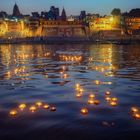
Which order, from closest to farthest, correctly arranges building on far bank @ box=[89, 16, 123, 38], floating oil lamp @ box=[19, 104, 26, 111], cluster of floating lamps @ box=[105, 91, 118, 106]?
floating oil lamp @ box=[19, 104, 26, 111], cluster of floating lamps @ box=[105, 91, 118, 106], building on far bank @ box=[89, 16, 123, 38]

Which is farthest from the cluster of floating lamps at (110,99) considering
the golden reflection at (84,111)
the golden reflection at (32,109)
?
the golden reflection at (32,109)

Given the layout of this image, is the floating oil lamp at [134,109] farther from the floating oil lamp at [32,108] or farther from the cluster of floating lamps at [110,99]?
the floating oil lamp at [32,108]

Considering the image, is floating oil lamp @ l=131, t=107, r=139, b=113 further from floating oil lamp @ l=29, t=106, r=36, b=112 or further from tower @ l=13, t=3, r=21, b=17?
tower @ l=13, t=3, r=21, b=17

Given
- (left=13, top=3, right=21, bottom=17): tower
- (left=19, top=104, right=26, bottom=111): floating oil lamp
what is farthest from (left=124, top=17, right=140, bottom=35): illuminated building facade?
(left=19, top=104, right=26, bottom=111): floating oil lamp

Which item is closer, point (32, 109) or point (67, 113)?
point (67, 113)

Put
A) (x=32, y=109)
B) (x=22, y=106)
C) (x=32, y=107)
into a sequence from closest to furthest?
(x=32, y=109)
(x=32, y=107)
(x=22, y=106)

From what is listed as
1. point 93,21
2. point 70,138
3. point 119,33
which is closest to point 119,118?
point 70,138

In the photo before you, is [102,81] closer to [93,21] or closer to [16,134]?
[16,134]

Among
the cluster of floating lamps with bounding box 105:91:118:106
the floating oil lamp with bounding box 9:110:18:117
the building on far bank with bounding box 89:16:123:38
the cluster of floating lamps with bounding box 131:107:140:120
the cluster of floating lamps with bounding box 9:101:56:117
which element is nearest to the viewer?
the cluster of floating lamps with bounding box 131:107:140:120

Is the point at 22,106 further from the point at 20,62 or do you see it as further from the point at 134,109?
the point at 20,62

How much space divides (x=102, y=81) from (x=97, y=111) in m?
6.89

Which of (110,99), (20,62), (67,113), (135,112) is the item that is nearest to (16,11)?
(20,62)

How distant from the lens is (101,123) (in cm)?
938

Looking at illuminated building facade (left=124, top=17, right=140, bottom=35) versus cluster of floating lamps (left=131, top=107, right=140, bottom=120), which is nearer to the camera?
cluster of floating lamps (left=131, top=107, right=140, bottom=120)
